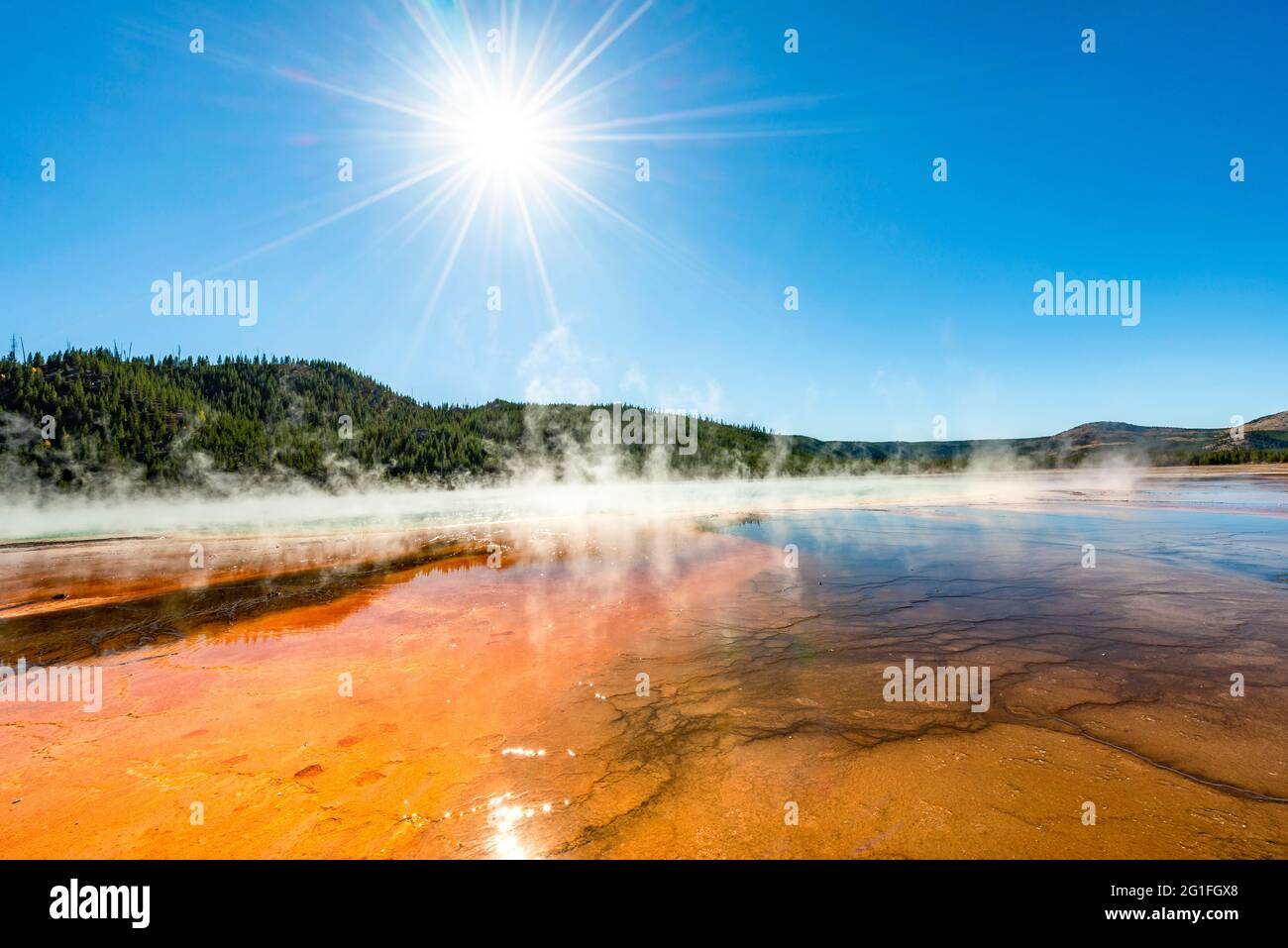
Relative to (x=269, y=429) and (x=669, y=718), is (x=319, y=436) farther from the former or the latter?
(x=669, y=718)

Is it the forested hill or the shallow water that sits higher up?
the forested hill

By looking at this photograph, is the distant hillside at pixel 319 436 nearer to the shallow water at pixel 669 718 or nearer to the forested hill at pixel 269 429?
the forested hill at pixel 269 429

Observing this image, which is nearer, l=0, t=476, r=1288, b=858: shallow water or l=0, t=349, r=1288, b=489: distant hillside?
l=0, t=476, r=1288, b=858: shallow water

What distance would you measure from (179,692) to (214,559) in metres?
12.6

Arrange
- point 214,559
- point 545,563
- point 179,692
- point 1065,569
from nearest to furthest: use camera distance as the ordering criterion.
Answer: point 179,692
point 1065,569
point 545,563
point 214,559

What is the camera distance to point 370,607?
10.2 metres

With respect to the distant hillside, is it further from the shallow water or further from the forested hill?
the shallow water

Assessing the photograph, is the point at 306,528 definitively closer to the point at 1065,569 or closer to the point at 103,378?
the point at 1065,569

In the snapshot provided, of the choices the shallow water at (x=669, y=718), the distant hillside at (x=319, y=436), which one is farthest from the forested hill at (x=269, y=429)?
the shallow water at (x=669, y=718)

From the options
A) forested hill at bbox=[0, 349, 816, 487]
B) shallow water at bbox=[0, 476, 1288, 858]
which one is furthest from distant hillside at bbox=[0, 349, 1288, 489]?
shallow water at bbox=[0, 476, 1288, 858]

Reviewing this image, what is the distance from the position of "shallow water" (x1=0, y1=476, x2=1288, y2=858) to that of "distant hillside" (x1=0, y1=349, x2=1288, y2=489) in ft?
202

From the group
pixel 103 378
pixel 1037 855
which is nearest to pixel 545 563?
pixel 1037 855

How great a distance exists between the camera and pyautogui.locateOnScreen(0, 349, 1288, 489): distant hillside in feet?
187
